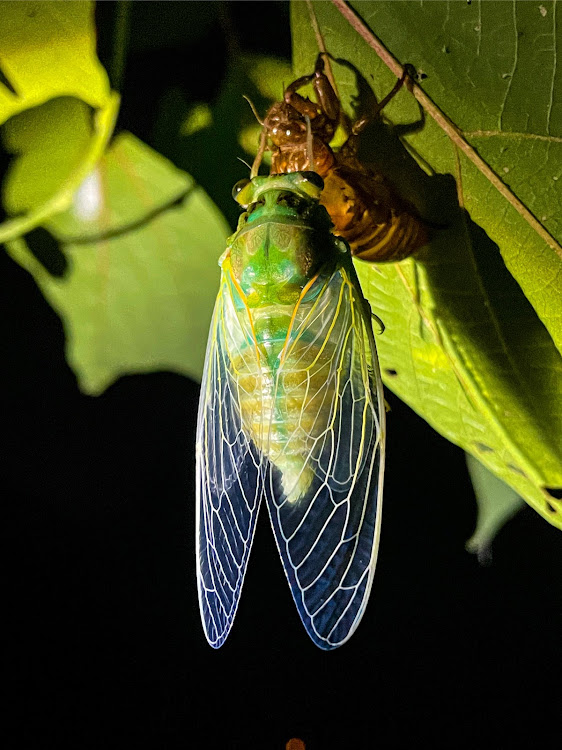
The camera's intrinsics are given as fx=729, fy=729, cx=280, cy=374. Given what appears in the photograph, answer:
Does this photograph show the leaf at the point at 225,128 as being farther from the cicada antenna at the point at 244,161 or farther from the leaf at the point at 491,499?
the leaf at the point at 491,499

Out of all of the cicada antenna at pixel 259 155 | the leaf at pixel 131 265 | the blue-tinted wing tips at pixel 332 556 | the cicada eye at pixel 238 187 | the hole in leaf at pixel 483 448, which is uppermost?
the cicada antenna at pixel 259 155

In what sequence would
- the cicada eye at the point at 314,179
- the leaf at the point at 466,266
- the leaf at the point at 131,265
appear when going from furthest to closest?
the leaf at the point at 131,265 < the cicada eye at the point at 314,179 < the leaf at the point at 466,266

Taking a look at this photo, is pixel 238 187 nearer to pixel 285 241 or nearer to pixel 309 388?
pixel 285 241

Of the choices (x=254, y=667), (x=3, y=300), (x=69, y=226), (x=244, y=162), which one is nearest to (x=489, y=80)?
(x=244, y=162)

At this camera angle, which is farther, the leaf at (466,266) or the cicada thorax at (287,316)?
the cicada thorax at (287,316)

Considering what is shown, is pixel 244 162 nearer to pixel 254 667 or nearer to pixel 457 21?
pixel 457 21

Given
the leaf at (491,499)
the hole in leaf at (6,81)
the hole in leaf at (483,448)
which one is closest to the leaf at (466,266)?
Answer: the hole in leaf at (483,448)

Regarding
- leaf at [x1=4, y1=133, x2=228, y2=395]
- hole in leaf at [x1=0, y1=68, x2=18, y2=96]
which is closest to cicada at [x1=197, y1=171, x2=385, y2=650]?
leaf at [x1=4, y1=133, x2=228, y2=395]
